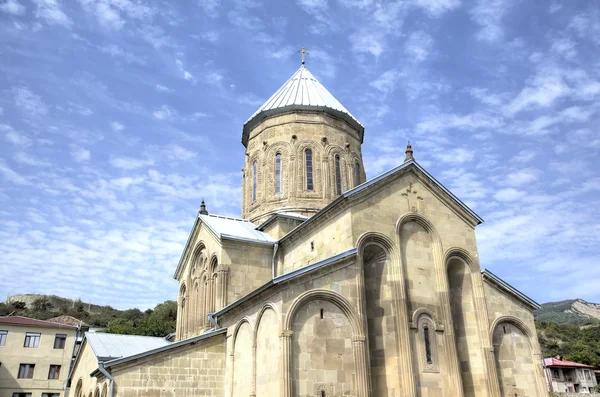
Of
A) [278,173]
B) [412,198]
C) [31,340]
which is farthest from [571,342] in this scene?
[31,340]

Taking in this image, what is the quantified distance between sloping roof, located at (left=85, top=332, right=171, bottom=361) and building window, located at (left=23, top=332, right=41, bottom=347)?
11.7 metres

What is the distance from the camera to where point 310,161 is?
18188 millimetres

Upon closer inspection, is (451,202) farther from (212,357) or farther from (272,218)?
(212,357)

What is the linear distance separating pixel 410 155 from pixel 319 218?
3.03 metres

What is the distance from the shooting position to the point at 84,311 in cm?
5722

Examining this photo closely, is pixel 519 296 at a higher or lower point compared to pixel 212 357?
higher

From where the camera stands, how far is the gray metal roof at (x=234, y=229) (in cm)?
1492

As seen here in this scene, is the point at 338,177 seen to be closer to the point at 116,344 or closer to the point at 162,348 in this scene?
the point at 162,348

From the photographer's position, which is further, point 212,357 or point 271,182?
point 271,182

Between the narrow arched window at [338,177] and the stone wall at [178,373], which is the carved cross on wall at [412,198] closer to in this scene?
the narrow arched window at [338,177]

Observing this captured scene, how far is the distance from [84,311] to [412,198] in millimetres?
54513

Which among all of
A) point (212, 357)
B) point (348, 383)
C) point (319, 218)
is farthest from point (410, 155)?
point (212, 357)

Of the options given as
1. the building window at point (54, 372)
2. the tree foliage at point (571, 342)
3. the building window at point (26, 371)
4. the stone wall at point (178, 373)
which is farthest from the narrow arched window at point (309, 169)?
the tree foliage at point (571, 342)

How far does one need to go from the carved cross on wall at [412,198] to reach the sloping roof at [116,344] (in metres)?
8.54
